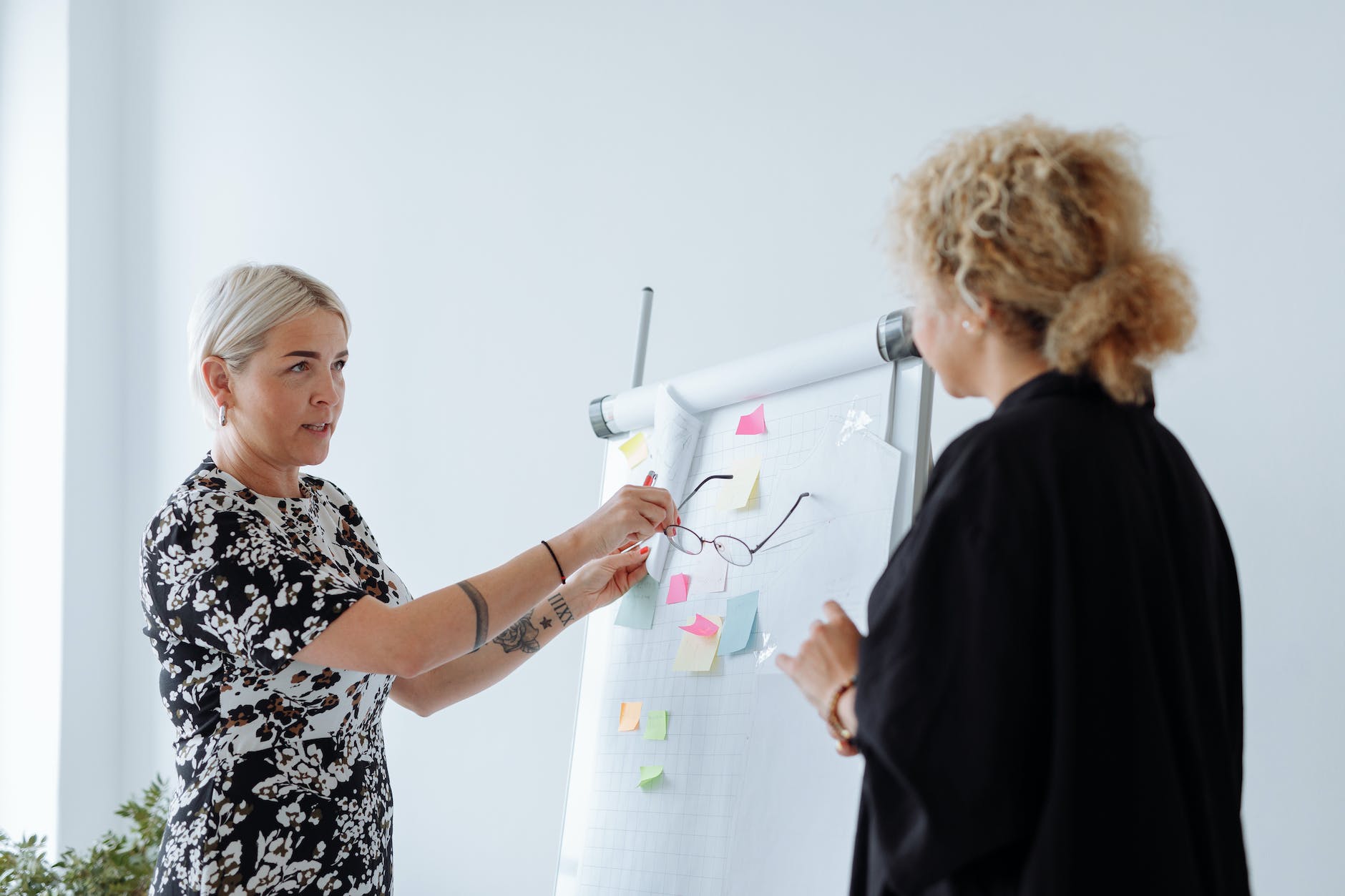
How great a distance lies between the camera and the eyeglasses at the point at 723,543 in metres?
1.37

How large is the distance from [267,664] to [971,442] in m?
0.82

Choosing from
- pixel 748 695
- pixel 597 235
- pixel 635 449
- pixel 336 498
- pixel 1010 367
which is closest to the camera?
pixel 1010 367

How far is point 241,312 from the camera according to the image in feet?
4.44

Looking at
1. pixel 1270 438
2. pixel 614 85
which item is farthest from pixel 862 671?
pixel 614 85

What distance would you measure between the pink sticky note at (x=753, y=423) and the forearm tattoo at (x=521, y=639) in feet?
1.45

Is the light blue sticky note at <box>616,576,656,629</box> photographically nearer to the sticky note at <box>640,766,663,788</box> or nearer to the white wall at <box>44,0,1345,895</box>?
the sticky note at <box>640,766,663,788</box>

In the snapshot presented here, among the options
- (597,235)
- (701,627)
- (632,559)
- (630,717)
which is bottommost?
(630,717)

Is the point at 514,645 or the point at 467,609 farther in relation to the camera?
the point at 514,645

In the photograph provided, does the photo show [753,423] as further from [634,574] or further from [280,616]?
[280,616]

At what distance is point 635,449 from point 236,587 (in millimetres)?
645

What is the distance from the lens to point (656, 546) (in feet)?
4.92

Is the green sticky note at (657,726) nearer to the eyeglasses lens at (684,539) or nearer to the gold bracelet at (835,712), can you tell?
the eyeglasses lens at (684,539)

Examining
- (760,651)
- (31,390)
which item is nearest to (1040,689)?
(760,651)

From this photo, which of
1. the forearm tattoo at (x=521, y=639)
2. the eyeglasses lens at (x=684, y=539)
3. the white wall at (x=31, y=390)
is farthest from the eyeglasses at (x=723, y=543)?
the white wall at (x=31, y=390)
